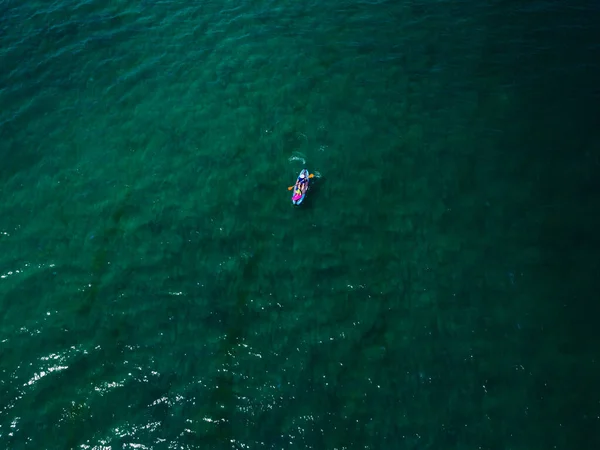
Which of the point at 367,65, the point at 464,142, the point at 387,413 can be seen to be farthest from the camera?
the point at 367,65

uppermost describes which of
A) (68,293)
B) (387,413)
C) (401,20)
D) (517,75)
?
(401,20)

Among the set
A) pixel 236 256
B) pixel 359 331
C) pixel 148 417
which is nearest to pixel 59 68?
pixel 236 256

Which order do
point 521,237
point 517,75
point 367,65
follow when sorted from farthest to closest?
point 367,65
point 517,75
point 521,237

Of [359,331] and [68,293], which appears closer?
[359,331]

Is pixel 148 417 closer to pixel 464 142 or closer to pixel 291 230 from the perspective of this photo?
pixel 291 230

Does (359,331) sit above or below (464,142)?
below

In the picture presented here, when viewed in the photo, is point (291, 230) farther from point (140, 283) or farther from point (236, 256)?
point (140, 283)
